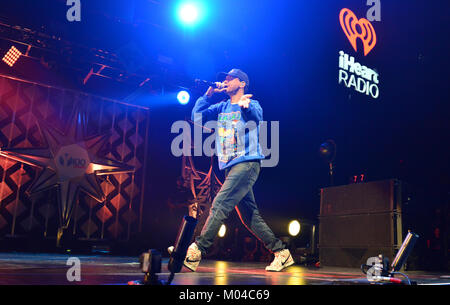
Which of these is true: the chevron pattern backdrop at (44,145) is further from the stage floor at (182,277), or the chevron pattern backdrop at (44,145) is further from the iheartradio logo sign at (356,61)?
the iheartradio logo sign at (356,61)

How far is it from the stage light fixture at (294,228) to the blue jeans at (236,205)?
330cm

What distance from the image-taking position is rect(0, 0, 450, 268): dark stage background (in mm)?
7531

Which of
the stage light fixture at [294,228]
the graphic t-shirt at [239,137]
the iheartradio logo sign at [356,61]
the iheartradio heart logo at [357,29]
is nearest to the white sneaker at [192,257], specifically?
the graphic t-shirt at [239,137]

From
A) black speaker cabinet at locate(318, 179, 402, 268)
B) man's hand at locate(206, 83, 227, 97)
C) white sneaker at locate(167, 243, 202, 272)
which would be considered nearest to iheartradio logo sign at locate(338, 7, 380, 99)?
black speaker cabinet at locate(318, 179, 402, 268)

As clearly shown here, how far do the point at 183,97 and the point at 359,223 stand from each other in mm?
4880

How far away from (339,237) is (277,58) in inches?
185

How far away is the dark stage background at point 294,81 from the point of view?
7.53 m

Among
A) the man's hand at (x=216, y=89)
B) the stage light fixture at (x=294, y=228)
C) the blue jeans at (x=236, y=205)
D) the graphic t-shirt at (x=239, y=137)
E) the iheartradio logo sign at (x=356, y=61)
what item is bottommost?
the stage light fixture at (x=294, y=228)

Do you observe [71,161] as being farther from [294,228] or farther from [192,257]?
[192,257]

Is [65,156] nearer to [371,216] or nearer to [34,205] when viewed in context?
[34,205]

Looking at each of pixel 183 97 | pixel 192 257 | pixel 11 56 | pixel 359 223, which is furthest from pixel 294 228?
pixel 11 56

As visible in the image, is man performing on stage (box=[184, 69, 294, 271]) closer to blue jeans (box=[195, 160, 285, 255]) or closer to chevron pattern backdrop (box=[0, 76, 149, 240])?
blue jeans (box=[195, 160, 285, 255])

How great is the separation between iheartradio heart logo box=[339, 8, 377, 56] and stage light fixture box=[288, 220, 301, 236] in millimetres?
4198
